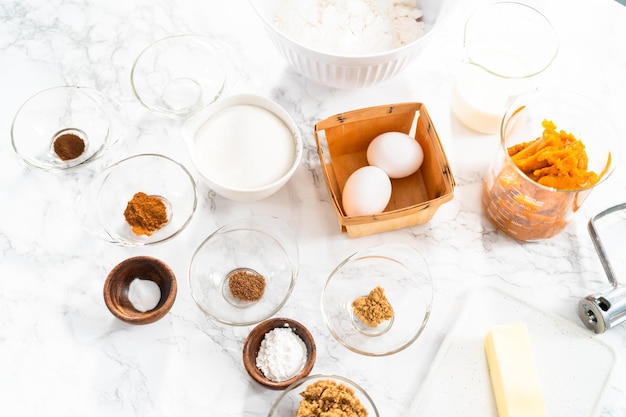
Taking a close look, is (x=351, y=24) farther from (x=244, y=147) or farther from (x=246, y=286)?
(x=246, y=286)

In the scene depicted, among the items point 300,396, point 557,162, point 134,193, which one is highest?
point 557,162

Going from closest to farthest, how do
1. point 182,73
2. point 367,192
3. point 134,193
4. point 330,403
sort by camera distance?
point 330,403 < point 367,192 < point 134,193 < point 182,73

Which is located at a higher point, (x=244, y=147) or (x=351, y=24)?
(x=351, y=24)

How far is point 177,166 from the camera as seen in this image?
1271 mm

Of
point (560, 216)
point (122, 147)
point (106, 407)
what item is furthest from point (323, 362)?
point (122, 147)

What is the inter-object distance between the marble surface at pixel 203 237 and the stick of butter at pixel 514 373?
0.10 metres

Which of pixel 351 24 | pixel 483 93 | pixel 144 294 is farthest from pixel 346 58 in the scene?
pixel 144 294

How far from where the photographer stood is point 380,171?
1185 millimetres

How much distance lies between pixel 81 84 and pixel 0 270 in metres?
0.44

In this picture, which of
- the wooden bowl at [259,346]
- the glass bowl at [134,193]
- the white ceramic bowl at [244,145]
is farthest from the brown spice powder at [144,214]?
the wooden bowl at [259,346]

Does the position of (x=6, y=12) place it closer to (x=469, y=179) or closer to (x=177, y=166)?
(x=177, y=166)

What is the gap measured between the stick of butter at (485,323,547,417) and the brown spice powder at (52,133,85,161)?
0.91 m

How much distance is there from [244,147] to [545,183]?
1.88 ft

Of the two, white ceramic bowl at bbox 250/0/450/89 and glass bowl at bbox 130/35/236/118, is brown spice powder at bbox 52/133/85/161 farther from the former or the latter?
white ceramic bowl at bbox 250/0/450/89
